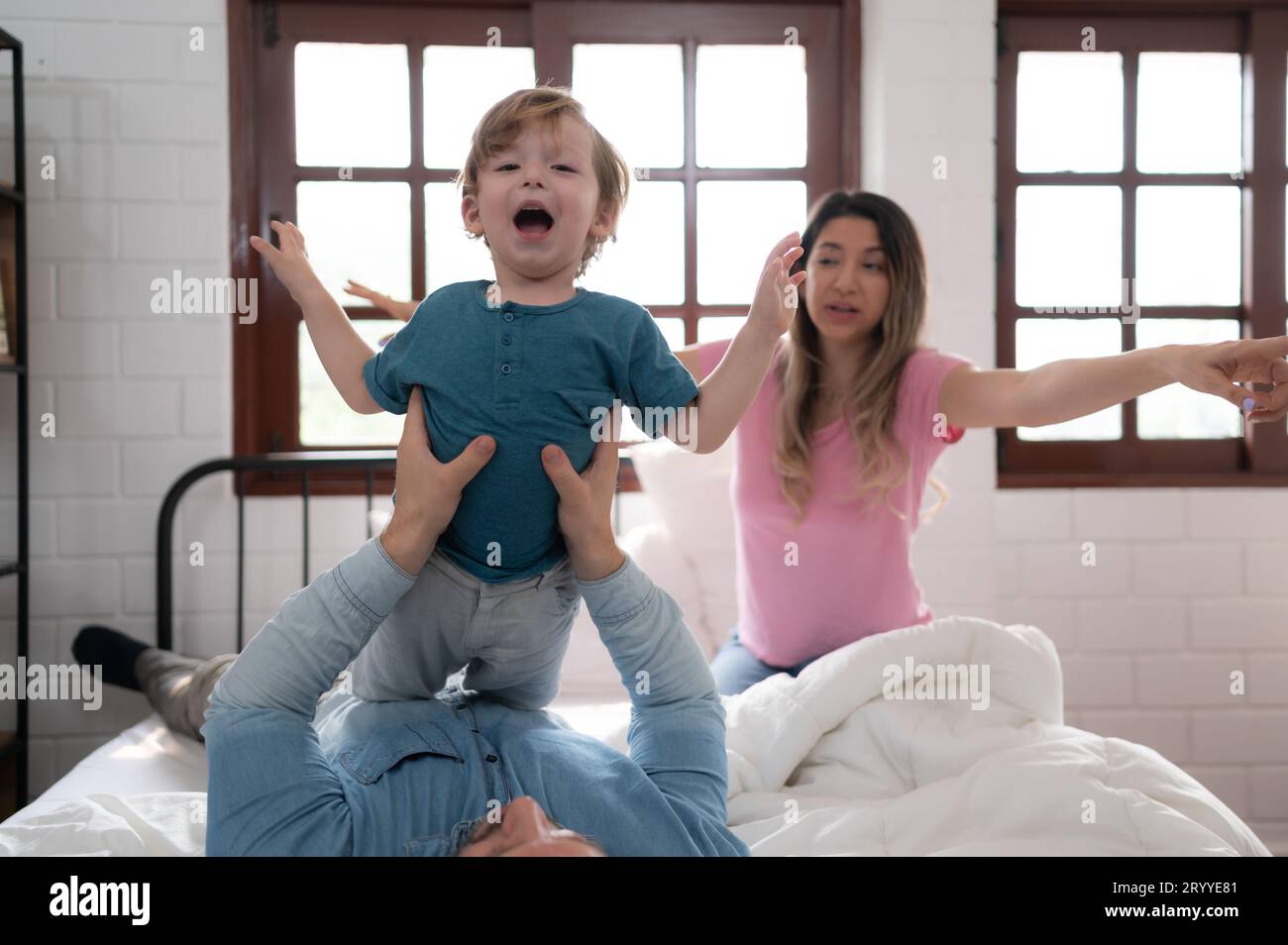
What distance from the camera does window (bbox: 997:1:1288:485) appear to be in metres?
2.71

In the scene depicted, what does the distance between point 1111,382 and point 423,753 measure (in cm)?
106

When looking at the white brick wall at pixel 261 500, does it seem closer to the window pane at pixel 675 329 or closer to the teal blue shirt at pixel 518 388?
the window pane at pixel 675 329

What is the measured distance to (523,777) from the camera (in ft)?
3.34

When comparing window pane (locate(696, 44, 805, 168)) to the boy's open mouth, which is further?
window pane (locate(696, 44, 805, 168))

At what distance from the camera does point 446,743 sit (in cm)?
105

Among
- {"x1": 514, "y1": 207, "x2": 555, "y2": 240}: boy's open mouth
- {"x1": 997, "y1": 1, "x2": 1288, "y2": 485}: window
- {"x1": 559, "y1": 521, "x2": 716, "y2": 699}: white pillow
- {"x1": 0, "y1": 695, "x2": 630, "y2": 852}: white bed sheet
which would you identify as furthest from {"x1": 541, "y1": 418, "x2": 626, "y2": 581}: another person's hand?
{"x1": 997, "y1": 1, "x2": 1288, "y2": 485}: window

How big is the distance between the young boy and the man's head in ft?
0.90

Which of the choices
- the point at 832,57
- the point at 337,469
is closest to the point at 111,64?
the point at 337,469

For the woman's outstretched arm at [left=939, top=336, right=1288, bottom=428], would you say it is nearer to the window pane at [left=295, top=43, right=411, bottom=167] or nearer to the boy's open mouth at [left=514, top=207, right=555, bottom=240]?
the boy's open mouth at [left=514, top=207, right=555, bottom=240]

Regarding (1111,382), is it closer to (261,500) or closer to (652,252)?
(652,252)

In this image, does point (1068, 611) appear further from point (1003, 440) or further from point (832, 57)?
point (832, 57)

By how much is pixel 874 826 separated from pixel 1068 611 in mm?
1660

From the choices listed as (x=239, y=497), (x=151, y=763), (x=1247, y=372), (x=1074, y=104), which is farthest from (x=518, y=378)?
(x=1074, y=104)

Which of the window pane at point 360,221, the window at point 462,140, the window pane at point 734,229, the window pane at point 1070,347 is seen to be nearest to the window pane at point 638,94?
the window at point 462,140
